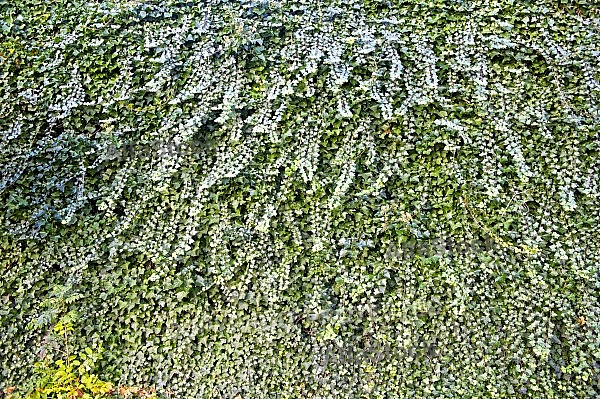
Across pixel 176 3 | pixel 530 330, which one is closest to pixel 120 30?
pixel 176 3

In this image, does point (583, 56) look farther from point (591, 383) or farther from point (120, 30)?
point (120, 30)

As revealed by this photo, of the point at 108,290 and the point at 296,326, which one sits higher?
Result: the point at 108,290

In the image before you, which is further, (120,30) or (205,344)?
(120,30)

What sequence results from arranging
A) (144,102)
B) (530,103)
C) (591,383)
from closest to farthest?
(591,383)
(530,103)
(144,102)

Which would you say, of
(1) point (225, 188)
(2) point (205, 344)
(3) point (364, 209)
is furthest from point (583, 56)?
(2) point (205, 344)

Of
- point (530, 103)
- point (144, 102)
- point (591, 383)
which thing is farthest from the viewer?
point (144, 102)

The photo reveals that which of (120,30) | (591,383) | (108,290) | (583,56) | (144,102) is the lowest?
(591,383)
